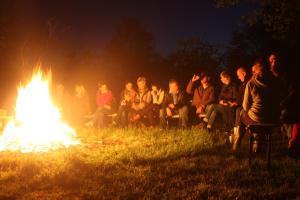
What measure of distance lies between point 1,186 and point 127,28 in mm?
31091

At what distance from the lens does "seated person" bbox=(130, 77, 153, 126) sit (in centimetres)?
1263

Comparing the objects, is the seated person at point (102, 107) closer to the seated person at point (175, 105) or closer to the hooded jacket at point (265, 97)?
the seated person at point (175, 105)

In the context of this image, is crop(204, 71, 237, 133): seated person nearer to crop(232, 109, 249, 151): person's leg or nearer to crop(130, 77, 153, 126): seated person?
crop(232, 109, 249, 151): person's leg

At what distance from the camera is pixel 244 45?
87.5 feet

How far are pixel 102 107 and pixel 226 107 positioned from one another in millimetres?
4358

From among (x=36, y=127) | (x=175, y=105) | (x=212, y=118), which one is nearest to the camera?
(x=36, y=127)

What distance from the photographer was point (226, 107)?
10.8 metres

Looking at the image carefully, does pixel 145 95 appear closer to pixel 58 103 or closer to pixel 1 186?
pixel 58 103

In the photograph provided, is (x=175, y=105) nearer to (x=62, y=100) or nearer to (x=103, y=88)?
(x=103, y=88)

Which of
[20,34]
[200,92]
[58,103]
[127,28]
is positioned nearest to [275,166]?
[200,92]

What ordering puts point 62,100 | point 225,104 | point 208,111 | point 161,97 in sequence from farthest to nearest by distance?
point 62,100
point 161,97
point 208,111
point 225,104

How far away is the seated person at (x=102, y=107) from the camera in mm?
13164

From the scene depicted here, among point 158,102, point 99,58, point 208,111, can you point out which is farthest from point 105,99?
point 99,58

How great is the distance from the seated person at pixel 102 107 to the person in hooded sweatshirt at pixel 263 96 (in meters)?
6.01
